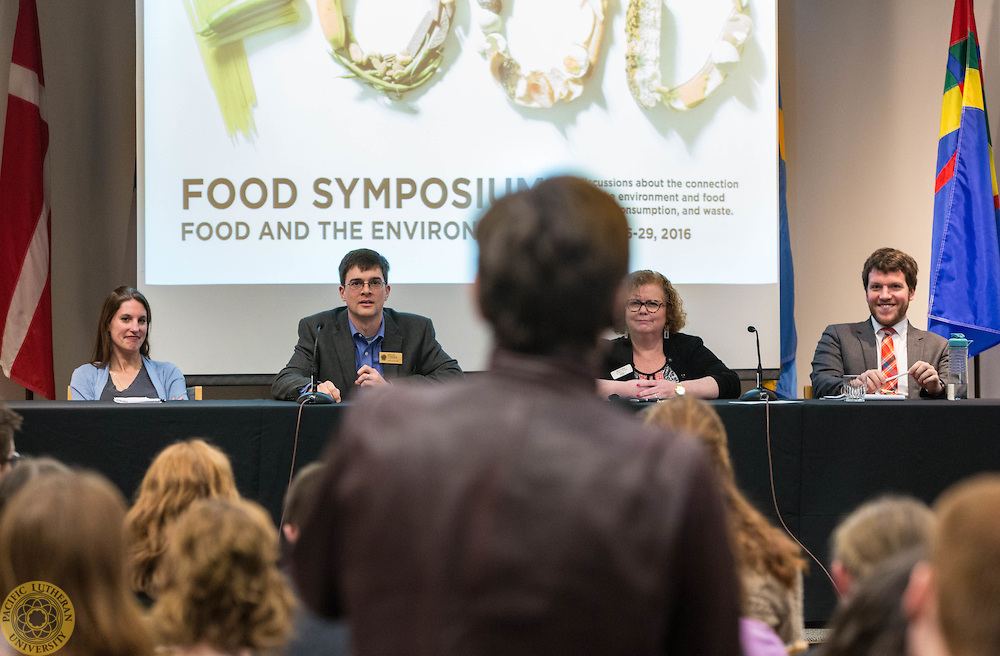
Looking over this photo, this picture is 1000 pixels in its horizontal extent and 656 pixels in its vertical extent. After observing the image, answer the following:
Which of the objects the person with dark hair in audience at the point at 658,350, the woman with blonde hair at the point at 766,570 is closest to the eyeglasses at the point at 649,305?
the person with dark hair in audience at the point at 658,350

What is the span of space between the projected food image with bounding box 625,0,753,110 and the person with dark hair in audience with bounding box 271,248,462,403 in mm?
1637

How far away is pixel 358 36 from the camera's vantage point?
4.38 metres

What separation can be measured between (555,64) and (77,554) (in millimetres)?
3759

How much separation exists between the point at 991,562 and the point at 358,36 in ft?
13.6

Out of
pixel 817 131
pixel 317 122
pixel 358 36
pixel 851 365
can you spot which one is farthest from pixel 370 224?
pixel 817 131

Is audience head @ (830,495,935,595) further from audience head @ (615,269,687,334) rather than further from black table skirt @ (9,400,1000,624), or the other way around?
audience head @ (615,269,687,334)

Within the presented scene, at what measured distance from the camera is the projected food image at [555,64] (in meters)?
4.39

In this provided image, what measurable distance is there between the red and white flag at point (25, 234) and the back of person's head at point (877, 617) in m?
4.30

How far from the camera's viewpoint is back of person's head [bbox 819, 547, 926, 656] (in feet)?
3.06

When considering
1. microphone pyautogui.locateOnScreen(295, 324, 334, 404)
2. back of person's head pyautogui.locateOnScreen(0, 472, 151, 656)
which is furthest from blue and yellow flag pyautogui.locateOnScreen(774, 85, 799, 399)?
back of person's head pyautogui.locateOnScreen(0, 472, 151, 656)

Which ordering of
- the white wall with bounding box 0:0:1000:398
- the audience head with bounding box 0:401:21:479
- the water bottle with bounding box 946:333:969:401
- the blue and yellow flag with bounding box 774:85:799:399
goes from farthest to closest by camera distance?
the white wall with bounding box 0:0:1000:398 → the blue and yellow flag with bounding box 774:85:799:399 → the water bottle with bounding box 946:333:969:401 → the audience head with bounding box 0:401:21:479

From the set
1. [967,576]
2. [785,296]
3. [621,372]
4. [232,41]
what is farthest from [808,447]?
[232,41]

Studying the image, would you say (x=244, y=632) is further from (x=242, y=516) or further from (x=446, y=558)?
(x=446, y=558)

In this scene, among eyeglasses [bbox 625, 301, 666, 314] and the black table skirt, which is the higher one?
eyeglasses [bbox 625, 301, 666, 314]
